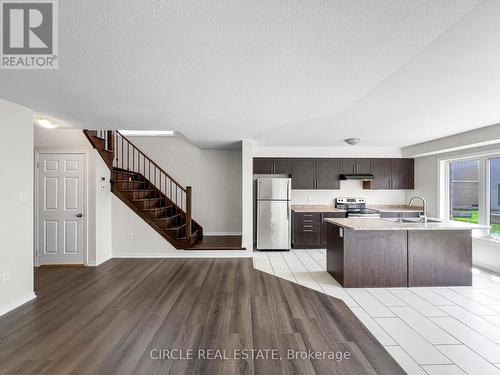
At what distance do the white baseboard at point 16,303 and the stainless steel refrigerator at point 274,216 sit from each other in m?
3.90

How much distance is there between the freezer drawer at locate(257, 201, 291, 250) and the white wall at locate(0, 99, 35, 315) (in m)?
3.96

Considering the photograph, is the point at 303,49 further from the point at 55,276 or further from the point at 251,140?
the point at 55,276

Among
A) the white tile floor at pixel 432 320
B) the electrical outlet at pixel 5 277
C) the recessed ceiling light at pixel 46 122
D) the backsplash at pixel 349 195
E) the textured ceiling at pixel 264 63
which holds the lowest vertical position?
the white tile floor at pixel 432 320

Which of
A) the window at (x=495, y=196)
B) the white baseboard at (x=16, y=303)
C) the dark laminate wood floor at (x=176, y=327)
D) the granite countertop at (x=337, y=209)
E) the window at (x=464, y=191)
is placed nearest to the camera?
the dark laminate wood floor at (x=176, y=327)

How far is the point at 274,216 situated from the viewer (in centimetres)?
584

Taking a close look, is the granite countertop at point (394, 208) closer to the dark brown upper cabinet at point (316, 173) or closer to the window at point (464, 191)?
the window at point (464, 191)

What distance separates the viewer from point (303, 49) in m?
1.87

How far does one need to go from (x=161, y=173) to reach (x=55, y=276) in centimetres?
315

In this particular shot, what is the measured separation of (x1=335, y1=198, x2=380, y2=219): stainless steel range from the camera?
606 centimetres

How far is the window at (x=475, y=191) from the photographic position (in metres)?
4.64

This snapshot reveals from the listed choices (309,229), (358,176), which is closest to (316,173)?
(358,176)

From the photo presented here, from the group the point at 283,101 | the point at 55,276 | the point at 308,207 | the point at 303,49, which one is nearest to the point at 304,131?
the point at 283,101

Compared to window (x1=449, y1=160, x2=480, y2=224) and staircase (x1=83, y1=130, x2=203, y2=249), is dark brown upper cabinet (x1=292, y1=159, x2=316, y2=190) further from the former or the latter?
window (x1=449, y1=160, x2=480, y2=224)

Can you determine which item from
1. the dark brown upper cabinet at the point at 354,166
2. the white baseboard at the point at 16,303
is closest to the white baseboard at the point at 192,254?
the white baseboard at the point at 16,303
